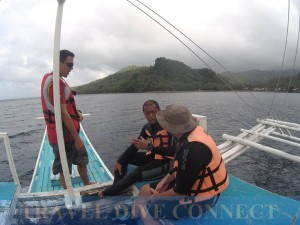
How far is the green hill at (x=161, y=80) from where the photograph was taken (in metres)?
90.4

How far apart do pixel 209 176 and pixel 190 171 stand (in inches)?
10.2

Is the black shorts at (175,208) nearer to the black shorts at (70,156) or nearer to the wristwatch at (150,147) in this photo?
the wristwatch at (150,147)

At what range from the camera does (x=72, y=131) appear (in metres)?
3.70

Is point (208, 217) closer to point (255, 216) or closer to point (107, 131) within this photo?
point (255, 216)

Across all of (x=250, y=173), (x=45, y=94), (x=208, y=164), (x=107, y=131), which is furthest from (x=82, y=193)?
(x=107, y=131)

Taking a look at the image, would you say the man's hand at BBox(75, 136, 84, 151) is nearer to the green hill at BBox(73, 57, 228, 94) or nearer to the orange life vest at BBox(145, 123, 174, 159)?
the orange life vest at BBox(145, 123, 174, 159)

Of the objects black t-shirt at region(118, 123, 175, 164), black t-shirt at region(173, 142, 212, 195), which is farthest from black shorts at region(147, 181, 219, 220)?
black t-shirt at region(118, 123, 175, 164)

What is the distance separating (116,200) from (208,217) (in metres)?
1.08

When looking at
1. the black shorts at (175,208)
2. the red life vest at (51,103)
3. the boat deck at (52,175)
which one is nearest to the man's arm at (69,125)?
the red life vest at (51,103)

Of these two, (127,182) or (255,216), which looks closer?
(255,216)

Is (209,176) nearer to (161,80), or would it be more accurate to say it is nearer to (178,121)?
(178,121)

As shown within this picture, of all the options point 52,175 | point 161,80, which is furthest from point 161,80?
point 52,175

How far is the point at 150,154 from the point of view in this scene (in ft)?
14.1

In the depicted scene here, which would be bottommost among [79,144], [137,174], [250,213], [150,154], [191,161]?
[250,213]
